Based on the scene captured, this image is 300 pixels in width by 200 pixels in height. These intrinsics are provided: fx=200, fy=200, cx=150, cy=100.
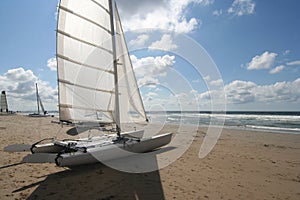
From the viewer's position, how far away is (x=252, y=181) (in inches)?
213

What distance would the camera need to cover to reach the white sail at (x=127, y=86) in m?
8.46

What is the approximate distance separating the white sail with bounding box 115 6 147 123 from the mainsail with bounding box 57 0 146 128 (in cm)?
Answer: 28

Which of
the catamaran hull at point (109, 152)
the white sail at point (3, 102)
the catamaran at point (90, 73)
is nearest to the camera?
the catamaran hull at point (109, 152)

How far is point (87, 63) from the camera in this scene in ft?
24.8

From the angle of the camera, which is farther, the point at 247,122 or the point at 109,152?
the point at 247,122

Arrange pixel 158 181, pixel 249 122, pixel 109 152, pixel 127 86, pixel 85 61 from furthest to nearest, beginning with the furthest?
pixel 249 122 < pixel 127 86 < pixel 85 61 < pixel 109 152 < pixel 158 181

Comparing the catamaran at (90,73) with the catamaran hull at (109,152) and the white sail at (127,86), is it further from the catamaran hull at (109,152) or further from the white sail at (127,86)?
the white sail at (127,86)

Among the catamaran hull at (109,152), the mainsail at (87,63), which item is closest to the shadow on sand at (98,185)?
the catamaran hull at (109,152)

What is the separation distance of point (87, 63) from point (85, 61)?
0.34ft

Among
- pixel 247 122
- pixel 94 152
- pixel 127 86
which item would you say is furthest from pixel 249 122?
pixel 94 152

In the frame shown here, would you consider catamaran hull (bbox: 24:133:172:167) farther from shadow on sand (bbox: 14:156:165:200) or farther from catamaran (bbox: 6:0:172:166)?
shadow on sand (bbox: 14:156:165:200)

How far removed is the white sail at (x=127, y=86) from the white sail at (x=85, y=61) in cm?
63

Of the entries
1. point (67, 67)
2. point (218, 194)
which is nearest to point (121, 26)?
point (67, 67)

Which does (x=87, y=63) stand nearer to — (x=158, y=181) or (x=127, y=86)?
(x=127, y=86)
